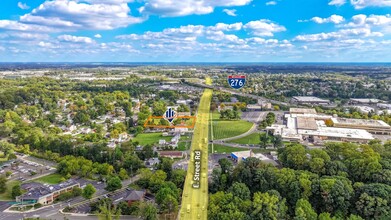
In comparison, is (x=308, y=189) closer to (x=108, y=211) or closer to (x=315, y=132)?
(x=108, y=211)

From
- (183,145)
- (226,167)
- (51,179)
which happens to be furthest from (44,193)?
(183,145)

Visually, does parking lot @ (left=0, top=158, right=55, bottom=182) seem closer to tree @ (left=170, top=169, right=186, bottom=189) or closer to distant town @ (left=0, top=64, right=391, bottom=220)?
distant town @ (left=0, top=64, right=391, bottom=220)

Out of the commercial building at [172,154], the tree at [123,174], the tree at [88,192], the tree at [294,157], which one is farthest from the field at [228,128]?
the tree at [88,192]

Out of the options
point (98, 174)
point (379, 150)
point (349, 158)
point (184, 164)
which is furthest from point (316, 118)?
point (98, 174)

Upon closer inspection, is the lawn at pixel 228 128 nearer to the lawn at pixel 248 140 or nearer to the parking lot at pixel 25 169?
the lawn at pixel 248 140

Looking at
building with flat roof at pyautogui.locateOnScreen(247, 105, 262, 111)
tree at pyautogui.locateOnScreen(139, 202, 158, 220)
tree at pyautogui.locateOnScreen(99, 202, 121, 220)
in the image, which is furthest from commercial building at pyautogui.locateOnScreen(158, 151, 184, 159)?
building with flat roof at pyautogui.locateOnScreen(247, 105, 262, 111)

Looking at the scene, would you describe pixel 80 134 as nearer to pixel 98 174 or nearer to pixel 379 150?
pixel 98 174
